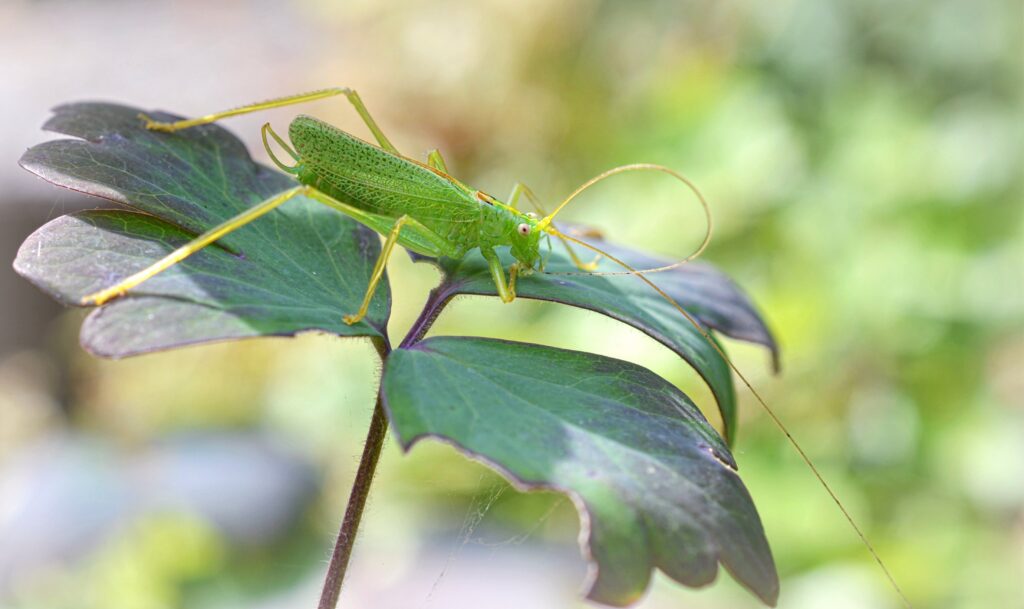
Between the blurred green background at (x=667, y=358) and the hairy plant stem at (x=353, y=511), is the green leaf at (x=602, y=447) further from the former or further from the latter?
the blurred green background at (x=667, y=358)

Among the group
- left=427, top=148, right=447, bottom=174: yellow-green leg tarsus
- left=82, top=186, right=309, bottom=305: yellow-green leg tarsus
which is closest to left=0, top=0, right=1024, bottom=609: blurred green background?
left=427, top=148, right=447, bottom=174: yellow-green leg tarsus

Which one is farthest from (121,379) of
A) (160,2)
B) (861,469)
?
(160,2)

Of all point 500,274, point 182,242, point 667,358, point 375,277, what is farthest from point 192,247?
point 667,358

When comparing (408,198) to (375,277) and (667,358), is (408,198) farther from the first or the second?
(667,358)

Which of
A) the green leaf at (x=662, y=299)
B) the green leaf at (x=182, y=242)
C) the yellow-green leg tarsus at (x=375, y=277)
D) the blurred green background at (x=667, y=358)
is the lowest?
the blurred green background at (x=667, y=358)

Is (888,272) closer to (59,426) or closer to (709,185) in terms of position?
(709,185)

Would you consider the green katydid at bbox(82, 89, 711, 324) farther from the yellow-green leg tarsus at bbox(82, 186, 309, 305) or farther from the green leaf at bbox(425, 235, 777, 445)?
the yellow-green leg tarsus at bbox(82, 186, 309, 305)

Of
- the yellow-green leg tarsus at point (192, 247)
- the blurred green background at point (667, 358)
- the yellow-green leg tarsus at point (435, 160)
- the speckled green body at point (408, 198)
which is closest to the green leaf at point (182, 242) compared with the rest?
the yellow-green leg tarsus at point (192, 247)
